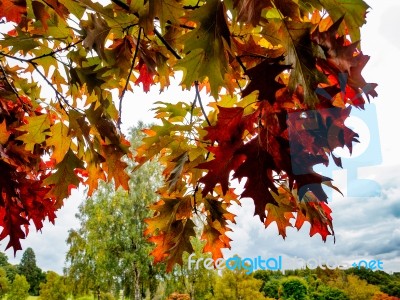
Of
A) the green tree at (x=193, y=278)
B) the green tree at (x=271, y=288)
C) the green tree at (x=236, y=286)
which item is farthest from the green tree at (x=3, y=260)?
the green tree at (x=236, y=286)

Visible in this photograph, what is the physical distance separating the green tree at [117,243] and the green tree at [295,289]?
31.4ft

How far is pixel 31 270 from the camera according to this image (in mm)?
48438

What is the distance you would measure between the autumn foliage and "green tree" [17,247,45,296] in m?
53.5

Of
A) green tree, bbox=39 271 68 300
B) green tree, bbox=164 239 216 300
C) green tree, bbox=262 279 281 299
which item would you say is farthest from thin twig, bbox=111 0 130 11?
green tree, bbox=262 279 281 299

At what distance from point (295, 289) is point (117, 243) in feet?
39.9

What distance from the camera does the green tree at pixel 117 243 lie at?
16516 mm

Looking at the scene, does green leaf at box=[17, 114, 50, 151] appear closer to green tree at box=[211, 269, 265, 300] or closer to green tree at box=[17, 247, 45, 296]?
green tree at box=[211, 269, 265, 300]

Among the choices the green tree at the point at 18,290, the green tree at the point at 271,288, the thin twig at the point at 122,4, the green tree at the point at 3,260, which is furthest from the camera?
the green tree at the point at 3,260

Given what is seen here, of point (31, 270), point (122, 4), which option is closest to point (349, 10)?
point (122, 4)

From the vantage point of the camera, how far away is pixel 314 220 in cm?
122

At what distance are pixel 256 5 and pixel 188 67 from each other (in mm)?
249

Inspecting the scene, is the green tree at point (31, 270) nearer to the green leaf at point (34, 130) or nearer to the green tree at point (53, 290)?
the green tree at point (53, 290)

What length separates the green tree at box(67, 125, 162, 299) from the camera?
650 inches

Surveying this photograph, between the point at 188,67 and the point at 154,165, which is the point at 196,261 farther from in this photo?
the point at 188,67
